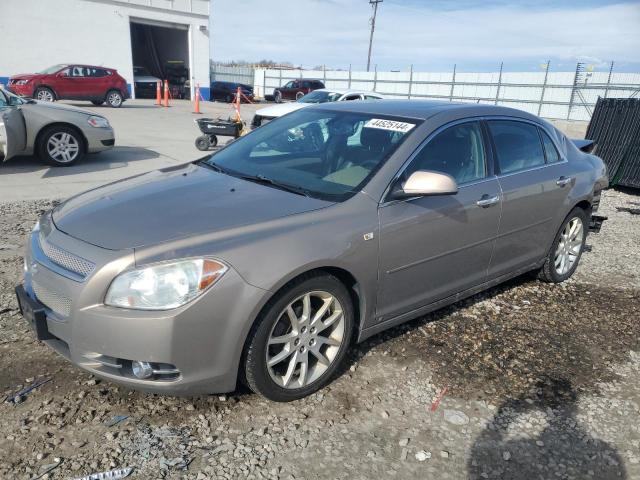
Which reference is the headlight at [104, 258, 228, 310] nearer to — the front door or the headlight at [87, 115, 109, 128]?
the front door

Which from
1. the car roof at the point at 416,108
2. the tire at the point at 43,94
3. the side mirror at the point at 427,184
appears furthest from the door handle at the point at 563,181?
the tire at the point at 43,94

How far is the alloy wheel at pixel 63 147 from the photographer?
8.79 meters

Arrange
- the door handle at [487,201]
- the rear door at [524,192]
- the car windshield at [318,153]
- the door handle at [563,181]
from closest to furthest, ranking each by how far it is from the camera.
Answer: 1. the car windshield at [318,153]
2. the door handle at [487,201]
3. the rear door at [524,192]
4. the door handle at [563,181]

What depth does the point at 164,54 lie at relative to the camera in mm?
37531

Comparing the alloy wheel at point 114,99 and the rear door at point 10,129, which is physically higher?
the rear door at point 10,129

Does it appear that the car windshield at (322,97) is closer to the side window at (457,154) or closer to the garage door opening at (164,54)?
the side window at (457,154)

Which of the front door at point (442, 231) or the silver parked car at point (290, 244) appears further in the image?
the front door at point (442, 231)

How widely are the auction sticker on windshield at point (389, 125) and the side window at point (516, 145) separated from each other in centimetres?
84

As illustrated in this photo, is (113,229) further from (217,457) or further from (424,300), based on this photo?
(424,300)

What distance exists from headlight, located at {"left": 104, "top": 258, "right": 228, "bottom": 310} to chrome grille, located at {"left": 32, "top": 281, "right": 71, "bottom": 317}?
0.83ft

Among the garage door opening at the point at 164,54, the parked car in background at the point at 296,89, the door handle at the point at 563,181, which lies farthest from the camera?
the garage door opening at the point at 164,54

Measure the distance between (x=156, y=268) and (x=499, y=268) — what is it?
273cm

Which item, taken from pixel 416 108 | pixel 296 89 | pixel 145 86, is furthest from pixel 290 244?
pixel 145 86

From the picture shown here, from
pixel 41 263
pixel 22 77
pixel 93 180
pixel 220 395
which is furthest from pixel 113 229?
pixel 22 77
